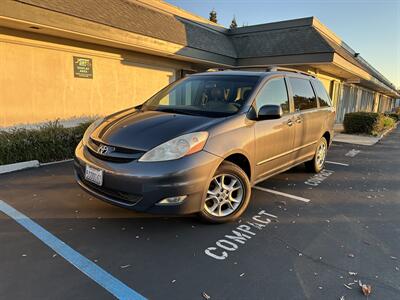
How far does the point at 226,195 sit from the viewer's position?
3.50 metres

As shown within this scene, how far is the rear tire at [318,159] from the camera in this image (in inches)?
227

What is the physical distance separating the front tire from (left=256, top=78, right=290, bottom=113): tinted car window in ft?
3.17

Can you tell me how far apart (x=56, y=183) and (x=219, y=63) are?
9644 millimetres

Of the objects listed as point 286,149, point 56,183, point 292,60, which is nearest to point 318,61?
point 292,60

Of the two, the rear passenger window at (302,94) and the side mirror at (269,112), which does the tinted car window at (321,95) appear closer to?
the rear passenger window at (302,94)

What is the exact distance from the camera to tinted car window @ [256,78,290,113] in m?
3.94

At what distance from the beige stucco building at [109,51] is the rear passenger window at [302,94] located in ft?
19.7

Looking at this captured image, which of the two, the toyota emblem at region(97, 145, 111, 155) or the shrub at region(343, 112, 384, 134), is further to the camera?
the shrub at region(343, 112, 384, 134)

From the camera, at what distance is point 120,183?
2.96 metres

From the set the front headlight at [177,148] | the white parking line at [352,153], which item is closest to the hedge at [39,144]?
the front headlight at [177,148]

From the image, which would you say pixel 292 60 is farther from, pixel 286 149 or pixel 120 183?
pixel 120 183

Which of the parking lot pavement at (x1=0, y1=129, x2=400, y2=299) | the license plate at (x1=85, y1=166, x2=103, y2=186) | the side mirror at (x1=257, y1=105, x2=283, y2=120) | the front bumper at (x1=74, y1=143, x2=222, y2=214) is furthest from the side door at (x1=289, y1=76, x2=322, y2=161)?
the license plate at (x1=85, y1=166, x2=103, y2=186)

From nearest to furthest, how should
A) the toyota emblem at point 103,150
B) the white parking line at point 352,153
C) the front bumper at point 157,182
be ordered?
the front bumper at point 157,182 → the toyota emblem at point 103,150 → the white parking line at point 352,153

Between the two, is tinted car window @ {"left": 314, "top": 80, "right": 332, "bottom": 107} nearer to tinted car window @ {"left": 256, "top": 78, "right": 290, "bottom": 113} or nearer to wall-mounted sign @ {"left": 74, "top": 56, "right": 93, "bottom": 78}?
tinted car window @ {"left": 256, "top": 78, "right": 290, "bottom": 113}
